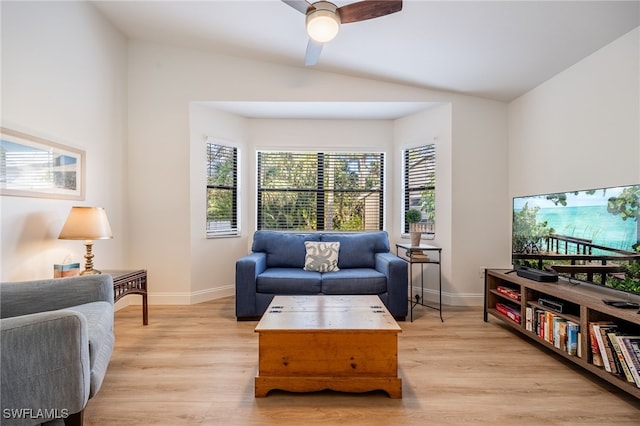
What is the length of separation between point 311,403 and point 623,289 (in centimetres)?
218

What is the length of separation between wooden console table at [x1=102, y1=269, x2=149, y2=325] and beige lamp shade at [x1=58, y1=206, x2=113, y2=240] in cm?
41

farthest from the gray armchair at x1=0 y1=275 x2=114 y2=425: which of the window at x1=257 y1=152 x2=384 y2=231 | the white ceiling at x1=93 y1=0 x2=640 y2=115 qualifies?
the window at x1=257 y1=152 x2=384 y2=231

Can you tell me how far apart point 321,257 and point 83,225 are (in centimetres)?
232

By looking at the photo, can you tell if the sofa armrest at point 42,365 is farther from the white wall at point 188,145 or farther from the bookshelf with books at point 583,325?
the bookshelf with books at point 583,325

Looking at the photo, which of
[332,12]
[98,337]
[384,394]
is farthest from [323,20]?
[384,394]

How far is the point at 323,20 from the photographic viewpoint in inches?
79.8

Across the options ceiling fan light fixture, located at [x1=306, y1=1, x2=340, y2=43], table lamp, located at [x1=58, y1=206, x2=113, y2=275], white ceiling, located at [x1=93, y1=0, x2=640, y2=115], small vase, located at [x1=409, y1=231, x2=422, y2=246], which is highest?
white ceiling, located at [x1=93, y1=0, x2=640, y2=115]

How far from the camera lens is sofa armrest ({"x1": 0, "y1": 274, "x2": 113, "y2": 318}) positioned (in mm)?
1902

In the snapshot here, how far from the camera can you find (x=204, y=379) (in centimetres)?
209

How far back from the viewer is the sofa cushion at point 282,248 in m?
3.73

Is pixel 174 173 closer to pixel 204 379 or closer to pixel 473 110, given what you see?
pixel 204 379

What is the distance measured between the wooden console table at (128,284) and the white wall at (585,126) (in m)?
4.19

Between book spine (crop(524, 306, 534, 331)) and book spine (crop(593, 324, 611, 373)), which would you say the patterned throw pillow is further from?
book spine (crop(593, 324, 611, 373))

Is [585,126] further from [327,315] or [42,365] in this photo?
[42,365]
